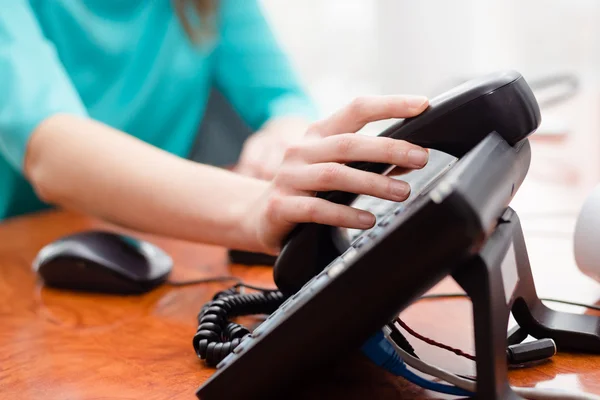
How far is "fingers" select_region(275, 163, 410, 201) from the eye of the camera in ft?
1.35

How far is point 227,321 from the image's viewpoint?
1.60 feet

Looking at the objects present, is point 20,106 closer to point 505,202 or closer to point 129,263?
point 129,263

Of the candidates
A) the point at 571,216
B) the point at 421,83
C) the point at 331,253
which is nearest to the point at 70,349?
the point at 331,253

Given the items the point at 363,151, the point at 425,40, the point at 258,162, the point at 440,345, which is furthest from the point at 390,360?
the point at 425,40

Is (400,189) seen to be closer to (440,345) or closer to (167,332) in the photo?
(440,345)

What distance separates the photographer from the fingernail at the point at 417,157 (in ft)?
1.32

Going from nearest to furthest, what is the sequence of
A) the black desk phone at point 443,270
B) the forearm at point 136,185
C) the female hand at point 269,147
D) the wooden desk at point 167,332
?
the black desk phone at point 443,270 → the wooden desk at point 167,332 → the forearm at point 136,185 → the female hand at point 269,147

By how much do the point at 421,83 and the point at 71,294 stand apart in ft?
5.00

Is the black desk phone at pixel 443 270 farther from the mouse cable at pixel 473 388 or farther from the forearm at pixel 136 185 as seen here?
the forearm at pixel 136 185

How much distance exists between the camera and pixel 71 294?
617 mm

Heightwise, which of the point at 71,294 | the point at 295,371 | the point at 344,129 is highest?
the point at 344,129

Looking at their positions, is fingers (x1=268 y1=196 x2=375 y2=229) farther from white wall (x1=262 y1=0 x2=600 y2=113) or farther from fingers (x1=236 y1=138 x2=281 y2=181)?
white wall (x1=262 y1=0 x2=600 y2=113)

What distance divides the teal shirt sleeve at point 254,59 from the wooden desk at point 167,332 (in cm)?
45

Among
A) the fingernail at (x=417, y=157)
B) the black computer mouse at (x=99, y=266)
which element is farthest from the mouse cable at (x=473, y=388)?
the black computer mouse at (x=99, y=266)
